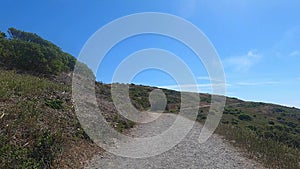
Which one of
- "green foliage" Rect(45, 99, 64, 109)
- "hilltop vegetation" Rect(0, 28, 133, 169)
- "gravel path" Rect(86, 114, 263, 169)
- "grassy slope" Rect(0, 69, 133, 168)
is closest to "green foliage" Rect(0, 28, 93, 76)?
"hilltop vegetation" Rect(0, 28, 133, 169)

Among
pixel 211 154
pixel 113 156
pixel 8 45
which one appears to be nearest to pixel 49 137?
pixel 113 156

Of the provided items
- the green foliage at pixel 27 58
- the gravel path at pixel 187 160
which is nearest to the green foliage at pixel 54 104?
the gravel path at pixel 187 160

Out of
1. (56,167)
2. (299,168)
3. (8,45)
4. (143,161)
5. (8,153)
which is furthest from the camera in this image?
(8,45)

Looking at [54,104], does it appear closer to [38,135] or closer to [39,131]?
[39,131]

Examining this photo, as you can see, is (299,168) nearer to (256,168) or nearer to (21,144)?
(256,168)

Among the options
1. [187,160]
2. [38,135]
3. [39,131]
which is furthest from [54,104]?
[187,160]

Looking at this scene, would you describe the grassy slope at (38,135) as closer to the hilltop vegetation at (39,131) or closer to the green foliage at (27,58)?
the hilltop vegetation at (39,131)

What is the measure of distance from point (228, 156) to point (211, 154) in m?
0.67

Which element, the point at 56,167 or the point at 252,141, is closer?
the point at 56,167

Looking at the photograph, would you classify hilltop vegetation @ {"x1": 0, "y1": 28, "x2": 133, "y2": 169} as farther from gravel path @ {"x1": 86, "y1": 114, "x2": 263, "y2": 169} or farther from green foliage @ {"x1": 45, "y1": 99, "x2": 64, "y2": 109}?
gravel path @ {"x1": 86, "y1": 114, "x2": 263, "y2": 169}

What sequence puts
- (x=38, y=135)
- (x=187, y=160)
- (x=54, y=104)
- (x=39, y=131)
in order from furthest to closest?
(x=54, y=104)
(x=187, y=160)
(x=39, y=131)
(x=38, y=135)

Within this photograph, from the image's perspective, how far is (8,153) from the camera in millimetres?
7227

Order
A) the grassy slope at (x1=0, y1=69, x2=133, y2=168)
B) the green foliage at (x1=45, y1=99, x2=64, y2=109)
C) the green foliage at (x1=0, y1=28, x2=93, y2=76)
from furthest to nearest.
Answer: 1. the green foliage at (x1=0, y1=28, x2=93, y2=76)
2. the green foliage at (x1=45, y1=99, x2=64, y2=109)
3. the grassy slope at (x1=0, y1=69, x2=133, y2=168)

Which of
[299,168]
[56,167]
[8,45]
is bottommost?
[56,167]
